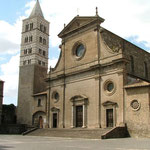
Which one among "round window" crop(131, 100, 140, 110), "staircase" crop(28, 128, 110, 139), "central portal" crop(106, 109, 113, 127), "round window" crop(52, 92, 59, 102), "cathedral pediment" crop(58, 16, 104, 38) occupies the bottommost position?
"staircase" crop(28, 128, 110, 139)

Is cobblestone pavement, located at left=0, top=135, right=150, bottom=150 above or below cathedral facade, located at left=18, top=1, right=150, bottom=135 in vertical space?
below

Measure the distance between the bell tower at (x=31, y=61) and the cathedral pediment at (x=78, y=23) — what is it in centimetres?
1111

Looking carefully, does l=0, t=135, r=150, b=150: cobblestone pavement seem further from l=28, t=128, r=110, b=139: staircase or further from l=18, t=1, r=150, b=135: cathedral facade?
l=18, t=1, r=150, b=135: cathedral facade

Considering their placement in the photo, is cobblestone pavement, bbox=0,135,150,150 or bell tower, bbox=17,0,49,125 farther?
bell tower, bbox=17,0,49,125

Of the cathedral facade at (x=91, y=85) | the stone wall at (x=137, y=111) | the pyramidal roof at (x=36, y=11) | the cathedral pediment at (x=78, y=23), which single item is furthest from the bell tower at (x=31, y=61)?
the stone wall at (x=137, y=111)

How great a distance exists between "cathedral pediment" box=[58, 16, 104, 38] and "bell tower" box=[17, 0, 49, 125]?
11106 millimetres

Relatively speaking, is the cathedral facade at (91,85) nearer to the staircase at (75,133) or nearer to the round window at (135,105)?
the round window at (135,105)

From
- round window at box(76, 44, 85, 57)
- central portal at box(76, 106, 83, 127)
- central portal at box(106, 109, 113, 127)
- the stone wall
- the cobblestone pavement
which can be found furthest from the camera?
round window at box(76, 44, 85, 57)

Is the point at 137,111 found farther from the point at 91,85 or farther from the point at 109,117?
the point at 91,85

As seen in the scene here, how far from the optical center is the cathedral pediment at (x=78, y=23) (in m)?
32.2

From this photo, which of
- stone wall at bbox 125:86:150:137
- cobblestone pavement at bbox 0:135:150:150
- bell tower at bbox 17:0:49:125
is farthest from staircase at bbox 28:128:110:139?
bell tower at bbox 17:0:49:125

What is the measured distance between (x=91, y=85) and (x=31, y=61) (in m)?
19.3

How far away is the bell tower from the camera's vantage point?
1729 inches

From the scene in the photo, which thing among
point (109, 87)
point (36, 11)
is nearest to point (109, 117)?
point (109, 87)
